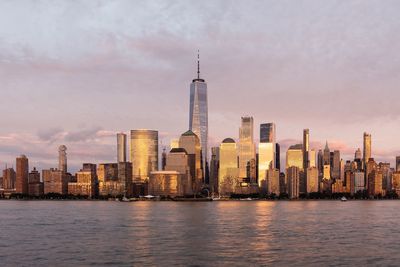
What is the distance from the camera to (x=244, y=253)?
7344cm

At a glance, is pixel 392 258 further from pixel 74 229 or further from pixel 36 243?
pixel 74 229

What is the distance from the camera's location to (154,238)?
91938mm

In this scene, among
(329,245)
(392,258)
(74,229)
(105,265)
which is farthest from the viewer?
(74,229)

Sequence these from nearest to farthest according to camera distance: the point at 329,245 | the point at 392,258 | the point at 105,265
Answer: the point at 105,265
the point at 392,258
the point at 329,245

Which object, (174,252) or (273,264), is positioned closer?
(273,264)

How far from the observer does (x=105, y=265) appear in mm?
63969

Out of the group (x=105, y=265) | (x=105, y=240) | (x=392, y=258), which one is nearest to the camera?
(x=105, y=265)

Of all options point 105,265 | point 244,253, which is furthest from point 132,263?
point 244,253

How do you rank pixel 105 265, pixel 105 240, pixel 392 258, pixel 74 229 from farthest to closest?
pixel 74 229, pixel 105 240, pixel 392 258, pixel 105 265

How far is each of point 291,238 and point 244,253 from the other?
2161cm

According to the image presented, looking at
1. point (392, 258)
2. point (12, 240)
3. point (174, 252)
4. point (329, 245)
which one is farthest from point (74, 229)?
point (392, 258)

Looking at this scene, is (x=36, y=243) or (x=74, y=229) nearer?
(x=36, y=243)

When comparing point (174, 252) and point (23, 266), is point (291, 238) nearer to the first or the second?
point (174, 252)

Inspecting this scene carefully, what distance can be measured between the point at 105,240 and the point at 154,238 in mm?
8389
